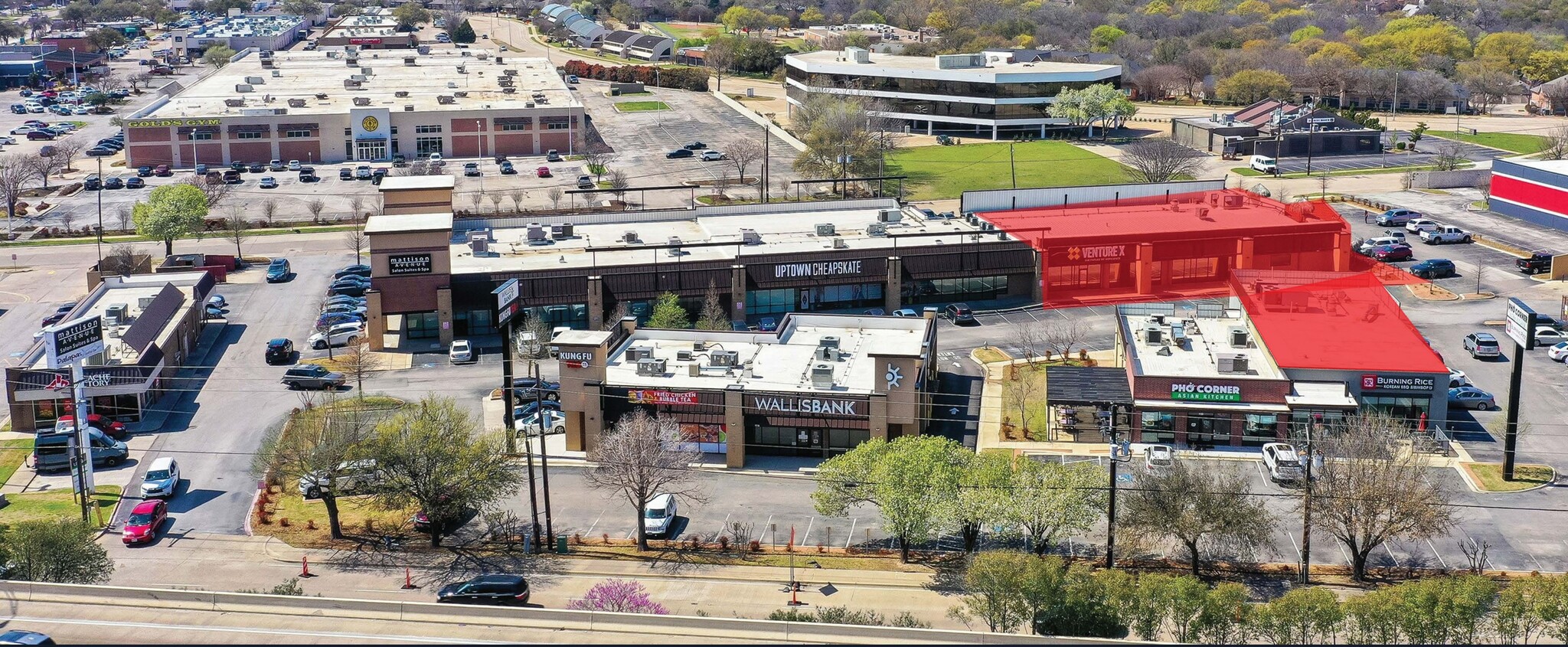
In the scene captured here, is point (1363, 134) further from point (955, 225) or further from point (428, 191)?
point (428, 191)

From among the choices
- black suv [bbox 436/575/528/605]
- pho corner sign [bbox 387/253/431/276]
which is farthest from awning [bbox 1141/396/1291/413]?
pho corner sign [bbox 387/253/431/276]

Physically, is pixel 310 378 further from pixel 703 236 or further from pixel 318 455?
pixel 703 236

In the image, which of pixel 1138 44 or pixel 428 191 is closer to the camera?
pixel 428 191

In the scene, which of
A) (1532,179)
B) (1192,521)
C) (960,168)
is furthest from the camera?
(960,168)

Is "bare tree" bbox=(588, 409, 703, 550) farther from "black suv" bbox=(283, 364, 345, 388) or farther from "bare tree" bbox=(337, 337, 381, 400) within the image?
"black suv" bbox=(283, 364, 345, 388)

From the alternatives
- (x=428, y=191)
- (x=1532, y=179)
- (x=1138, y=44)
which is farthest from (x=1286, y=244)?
(x=1138, y=44)

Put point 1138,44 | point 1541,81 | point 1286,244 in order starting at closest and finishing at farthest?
point 1286,244 < point 1541,81 < point 1138,44

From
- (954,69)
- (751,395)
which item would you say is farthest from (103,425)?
(954,69)

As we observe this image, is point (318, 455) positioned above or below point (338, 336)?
above
